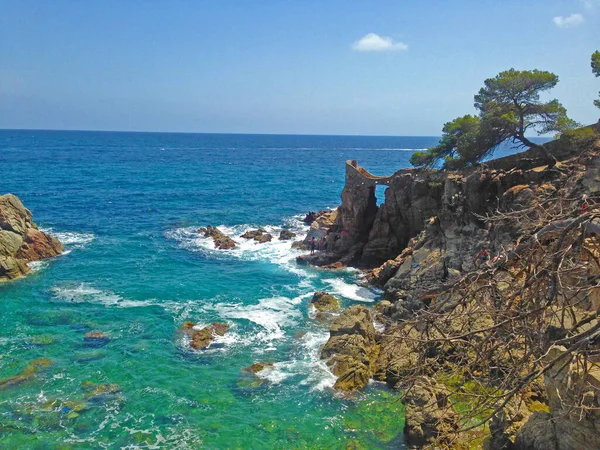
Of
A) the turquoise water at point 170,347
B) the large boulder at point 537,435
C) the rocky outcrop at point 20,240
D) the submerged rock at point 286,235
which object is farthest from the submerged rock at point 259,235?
the large boulder at point 537,435

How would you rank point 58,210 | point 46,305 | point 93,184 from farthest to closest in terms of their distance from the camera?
point 93,184 < point 58,210 < point 46,305

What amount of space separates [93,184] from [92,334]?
6492 cm

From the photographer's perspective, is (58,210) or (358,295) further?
(58,210)

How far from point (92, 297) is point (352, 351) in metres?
19.5

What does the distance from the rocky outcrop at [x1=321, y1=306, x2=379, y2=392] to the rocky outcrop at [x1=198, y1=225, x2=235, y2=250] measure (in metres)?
22.0

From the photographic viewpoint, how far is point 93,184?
8450 cm

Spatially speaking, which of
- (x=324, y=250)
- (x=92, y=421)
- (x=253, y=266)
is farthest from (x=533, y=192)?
(x=92, y=421)

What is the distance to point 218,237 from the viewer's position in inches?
1857

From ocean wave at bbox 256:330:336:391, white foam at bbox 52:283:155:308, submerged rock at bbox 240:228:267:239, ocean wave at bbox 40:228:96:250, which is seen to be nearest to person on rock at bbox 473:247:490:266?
ocean wave at bbox 256:330:336:391

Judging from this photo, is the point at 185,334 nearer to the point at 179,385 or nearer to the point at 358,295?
the point at 179,385

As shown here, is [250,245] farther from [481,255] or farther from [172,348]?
[481,255]

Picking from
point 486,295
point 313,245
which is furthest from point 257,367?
point 313,245

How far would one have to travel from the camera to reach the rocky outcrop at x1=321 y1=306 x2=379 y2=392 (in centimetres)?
2131

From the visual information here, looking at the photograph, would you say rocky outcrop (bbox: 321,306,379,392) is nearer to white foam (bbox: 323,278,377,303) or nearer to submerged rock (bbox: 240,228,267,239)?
white foam (bbox: 323,278,377,303)
